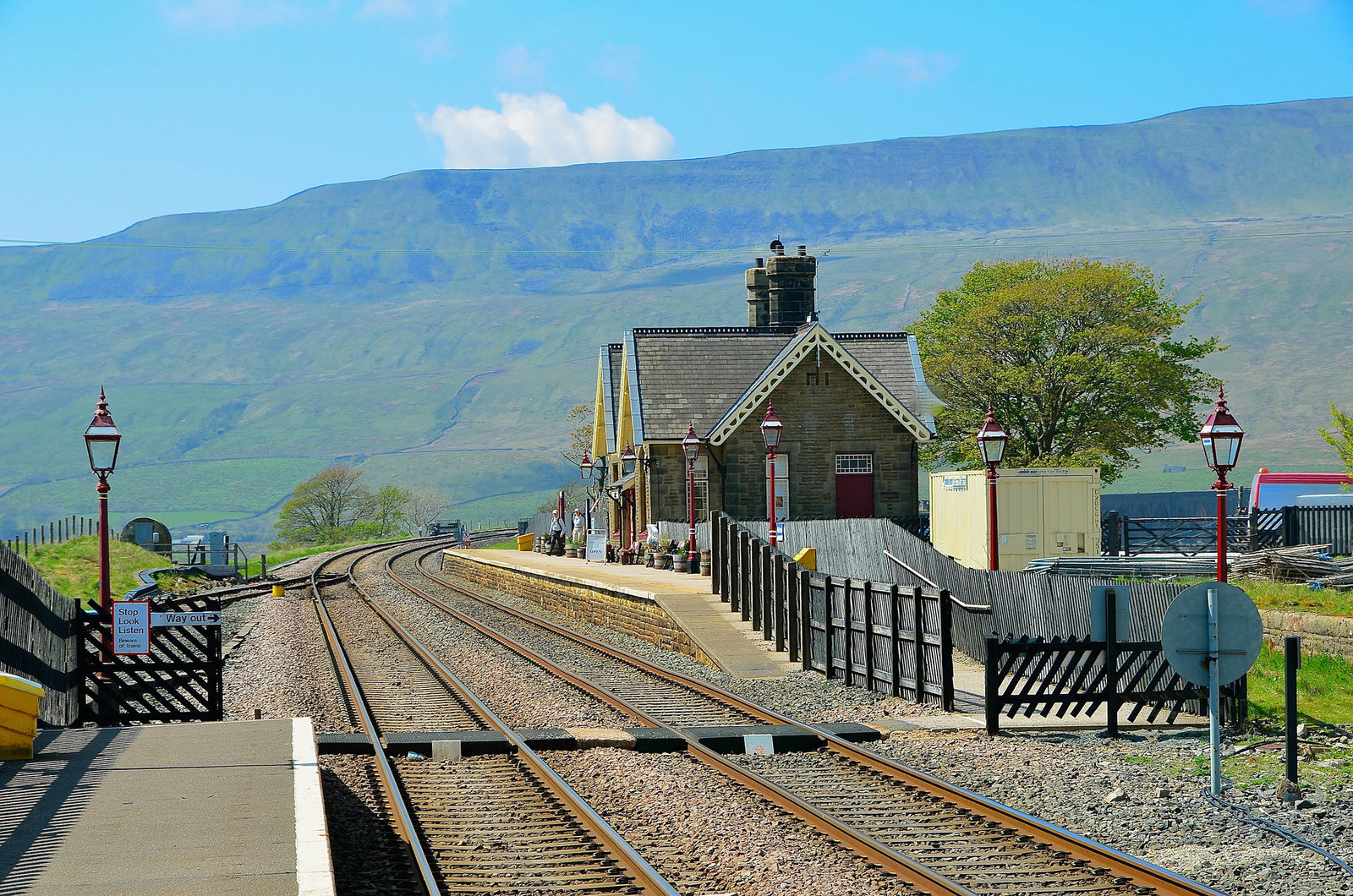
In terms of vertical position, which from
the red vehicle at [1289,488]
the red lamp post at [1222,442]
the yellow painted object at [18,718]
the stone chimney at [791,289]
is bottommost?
the yellow painted object at [18,718]

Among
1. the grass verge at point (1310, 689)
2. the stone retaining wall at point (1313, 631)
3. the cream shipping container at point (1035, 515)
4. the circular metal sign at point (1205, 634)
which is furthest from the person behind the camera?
the cream shipping container at point (1035, 515)

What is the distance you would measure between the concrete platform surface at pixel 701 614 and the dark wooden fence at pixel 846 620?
0.34m

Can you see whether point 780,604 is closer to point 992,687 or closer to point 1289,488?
point 992,687

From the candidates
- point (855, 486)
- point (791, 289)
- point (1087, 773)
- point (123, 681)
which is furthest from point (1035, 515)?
point (123, 681)

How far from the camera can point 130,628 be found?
1507 cm

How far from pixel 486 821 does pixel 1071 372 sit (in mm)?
48072

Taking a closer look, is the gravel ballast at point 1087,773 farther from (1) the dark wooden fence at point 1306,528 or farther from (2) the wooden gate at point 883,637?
(1) the dark wooden fence at point 1306,528

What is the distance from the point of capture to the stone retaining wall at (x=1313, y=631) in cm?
2105

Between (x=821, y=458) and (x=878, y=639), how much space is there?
23.6 m

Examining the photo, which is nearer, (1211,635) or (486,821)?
(486,821)

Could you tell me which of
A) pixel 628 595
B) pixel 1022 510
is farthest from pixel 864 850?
pixel 1022 510

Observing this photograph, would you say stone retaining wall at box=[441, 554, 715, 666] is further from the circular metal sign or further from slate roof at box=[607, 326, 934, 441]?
the circular metal sign

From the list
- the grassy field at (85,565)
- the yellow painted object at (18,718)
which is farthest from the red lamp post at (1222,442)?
the grassy field at (85,565)

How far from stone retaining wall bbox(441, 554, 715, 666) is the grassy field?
11.9 m
